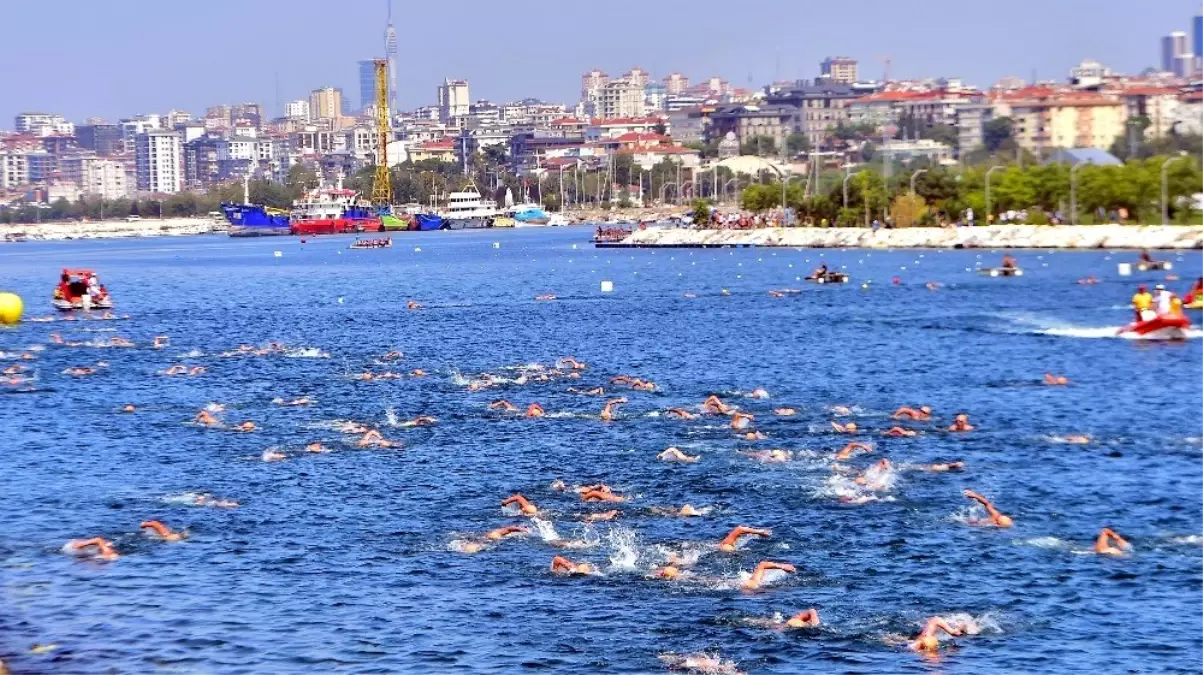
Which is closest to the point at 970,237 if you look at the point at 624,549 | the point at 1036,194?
the point at 1036,194

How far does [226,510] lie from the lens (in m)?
35.9

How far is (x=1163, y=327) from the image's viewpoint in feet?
222

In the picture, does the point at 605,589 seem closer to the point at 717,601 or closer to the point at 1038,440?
the point at 717,601

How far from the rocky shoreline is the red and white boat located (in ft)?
218

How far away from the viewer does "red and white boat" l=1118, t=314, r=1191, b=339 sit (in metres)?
67.2

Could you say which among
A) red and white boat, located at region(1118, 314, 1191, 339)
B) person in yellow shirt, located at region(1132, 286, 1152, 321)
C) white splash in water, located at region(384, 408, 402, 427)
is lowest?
white splash in water, located at region(384, 408, 402, 427)

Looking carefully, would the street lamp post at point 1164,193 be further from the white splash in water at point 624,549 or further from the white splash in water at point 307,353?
the white splash in water at point 624,549

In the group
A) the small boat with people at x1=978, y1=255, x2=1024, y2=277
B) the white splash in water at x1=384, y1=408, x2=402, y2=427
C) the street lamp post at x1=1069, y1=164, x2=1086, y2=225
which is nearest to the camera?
the white splash in water at x1=384, y1=408, x2=402, y2=427

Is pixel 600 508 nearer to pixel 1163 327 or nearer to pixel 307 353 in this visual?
pixel 1163 327

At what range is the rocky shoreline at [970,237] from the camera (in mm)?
137875

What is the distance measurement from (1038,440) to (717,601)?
18.3 meters

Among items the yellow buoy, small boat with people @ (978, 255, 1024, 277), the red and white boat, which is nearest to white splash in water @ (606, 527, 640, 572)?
the red and white boat

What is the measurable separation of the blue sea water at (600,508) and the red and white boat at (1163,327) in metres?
0.82

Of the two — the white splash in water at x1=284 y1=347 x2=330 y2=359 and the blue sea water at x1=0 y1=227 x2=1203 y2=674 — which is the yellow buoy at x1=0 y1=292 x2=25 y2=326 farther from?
the white splash in water at x1=284 y1=347 x2=330 y2=359
